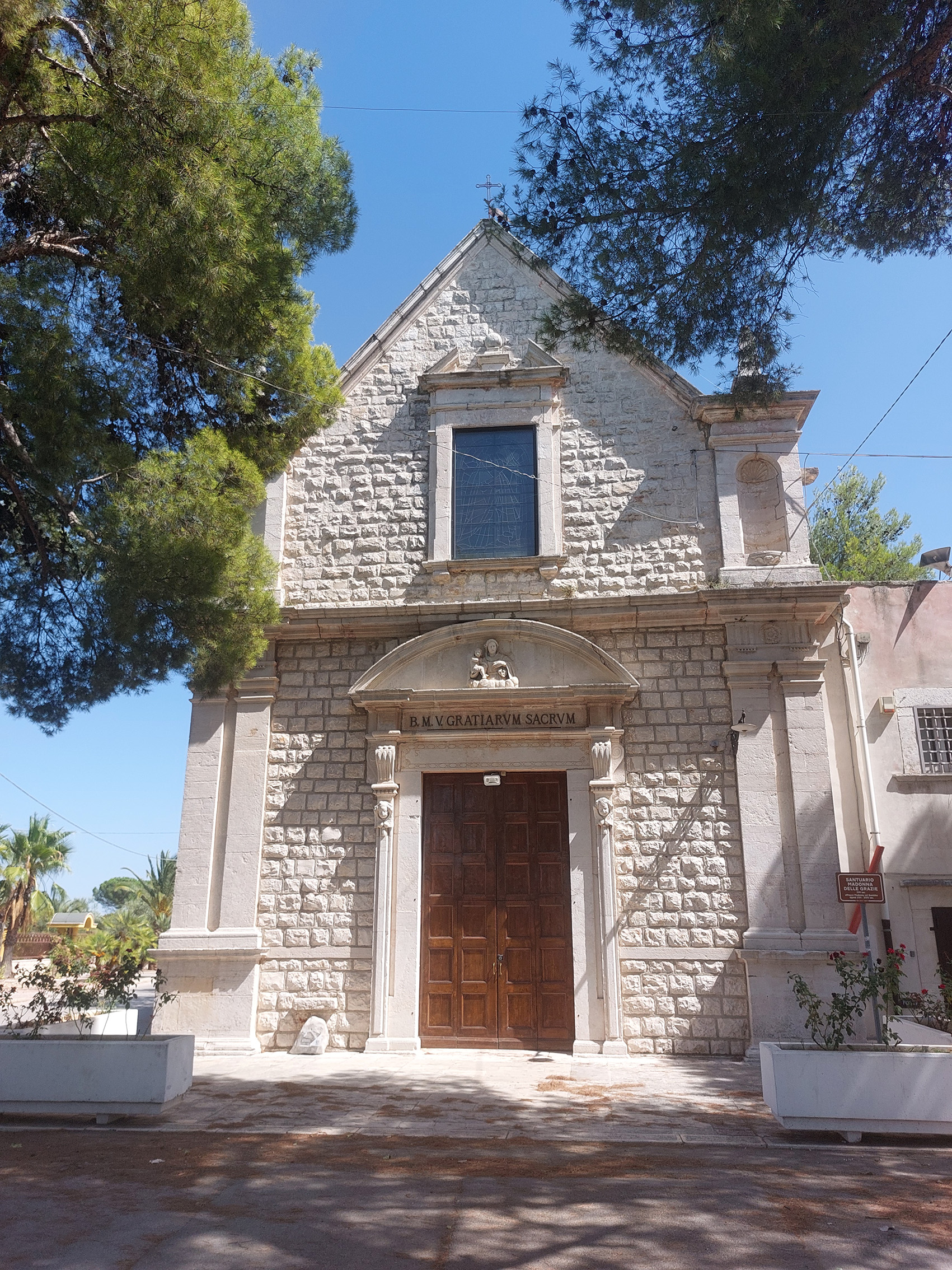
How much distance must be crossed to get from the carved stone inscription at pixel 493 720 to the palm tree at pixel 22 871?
18.3m

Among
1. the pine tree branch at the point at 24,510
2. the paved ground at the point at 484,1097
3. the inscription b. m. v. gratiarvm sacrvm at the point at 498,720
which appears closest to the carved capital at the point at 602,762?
the inscription b. m. v. gratiarvm sacrvm at the point at 498,720

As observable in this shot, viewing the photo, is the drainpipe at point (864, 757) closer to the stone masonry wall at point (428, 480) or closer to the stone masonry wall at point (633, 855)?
the stone masonry wall at point (633, 855)

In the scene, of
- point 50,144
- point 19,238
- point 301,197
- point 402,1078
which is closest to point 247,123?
point 301,197

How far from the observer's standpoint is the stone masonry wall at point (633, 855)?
869cm

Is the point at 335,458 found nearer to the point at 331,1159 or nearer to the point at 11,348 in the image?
the point at 11,348

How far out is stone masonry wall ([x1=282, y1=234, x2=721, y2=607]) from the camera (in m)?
10.1

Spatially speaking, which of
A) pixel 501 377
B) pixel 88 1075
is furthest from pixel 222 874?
pixel 501 377

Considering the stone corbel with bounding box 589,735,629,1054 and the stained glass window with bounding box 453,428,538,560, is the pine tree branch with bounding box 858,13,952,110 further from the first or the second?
the stone corbel with bounding box 589,735,629,1054

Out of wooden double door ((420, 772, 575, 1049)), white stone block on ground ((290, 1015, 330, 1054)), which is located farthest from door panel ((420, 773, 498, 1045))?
white stone block on ground ((290, 1015, 330, 1054))

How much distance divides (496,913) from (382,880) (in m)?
1.20

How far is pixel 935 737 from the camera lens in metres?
10.1

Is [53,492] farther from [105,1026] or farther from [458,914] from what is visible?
[458,914]

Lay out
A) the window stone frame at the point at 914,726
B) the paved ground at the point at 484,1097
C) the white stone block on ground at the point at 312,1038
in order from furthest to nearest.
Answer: the window stone frame at the point at 914,726, the white stone block on ground at the point at 312,1038, the paved ground at the point at 484,1097

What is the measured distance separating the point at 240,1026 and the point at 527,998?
2847 mm
